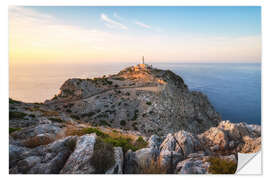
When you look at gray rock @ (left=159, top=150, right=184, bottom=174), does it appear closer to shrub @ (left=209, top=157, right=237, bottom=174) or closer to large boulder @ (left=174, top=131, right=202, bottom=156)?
large boulder @ (left=174, top=131, right=202, bottom=156)

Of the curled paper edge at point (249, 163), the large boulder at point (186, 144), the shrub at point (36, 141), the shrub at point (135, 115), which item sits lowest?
the shrub at point (135, 115)

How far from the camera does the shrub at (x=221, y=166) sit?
435 cm

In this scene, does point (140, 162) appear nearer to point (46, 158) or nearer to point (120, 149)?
point (120, 149)

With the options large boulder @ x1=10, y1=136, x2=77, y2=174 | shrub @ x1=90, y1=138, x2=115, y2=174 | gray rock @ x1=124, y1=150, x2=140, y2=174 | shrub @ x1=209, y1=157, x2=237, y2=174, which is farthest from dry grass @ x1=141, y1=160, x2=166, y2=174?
large boulder @ x1=10, y1=136, x2=77, y2=174

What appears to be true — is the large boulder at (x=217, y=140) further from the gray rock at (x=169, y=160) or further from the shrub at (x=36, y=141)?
the shrub at (x=36, y=141)

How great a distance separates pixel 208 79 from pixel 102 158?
9409 millimetres

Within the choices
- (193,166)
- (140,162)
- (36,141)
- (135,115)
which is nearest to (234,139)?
(193,166)

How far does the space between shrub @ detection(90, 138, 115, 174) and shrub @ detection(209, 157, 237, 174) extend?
2.90 m

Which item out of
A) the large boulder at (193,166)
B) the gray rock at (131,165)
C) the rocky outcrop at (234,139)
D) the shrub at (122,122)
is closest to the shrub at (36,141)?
the gray rock at (131,165)

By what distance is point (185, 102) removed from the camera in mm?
27406

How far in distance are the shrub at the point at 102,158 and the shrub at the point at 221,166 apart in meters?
2.90

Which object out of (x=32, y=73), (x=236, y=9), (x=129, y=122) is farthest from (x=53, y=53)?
(x=129, y=122)

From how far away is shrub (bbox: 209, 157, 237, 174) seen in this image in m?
4.35
